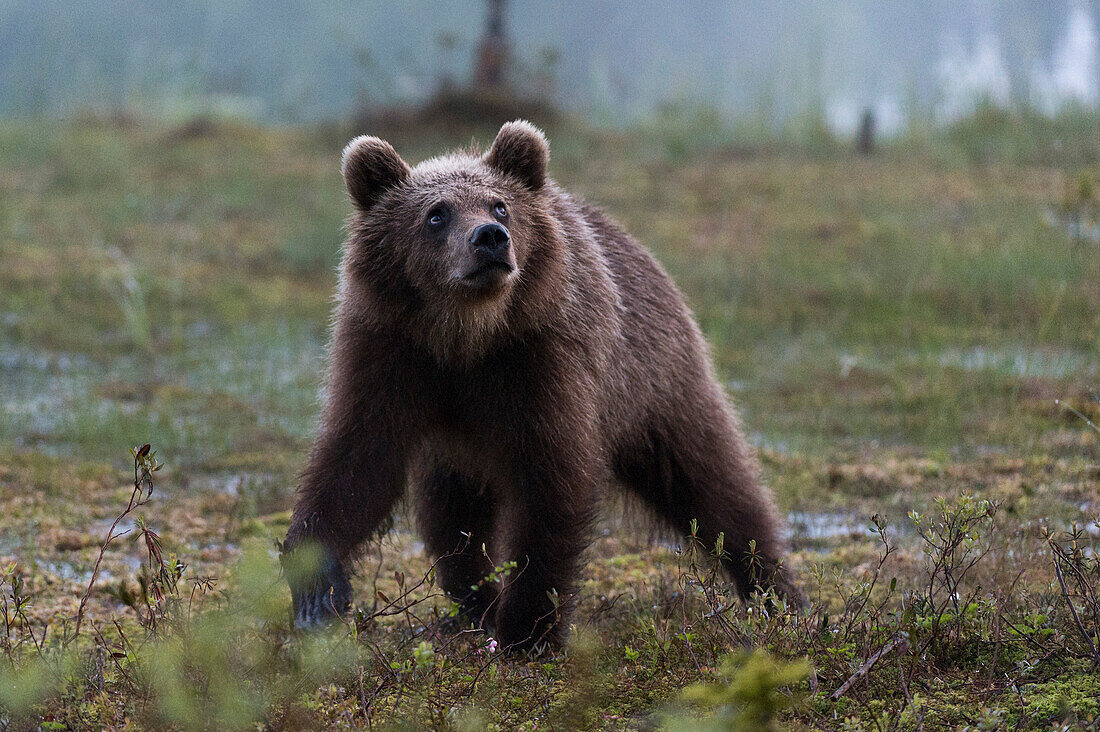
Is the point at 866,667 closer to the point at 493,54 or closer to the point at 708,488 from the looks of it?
the point at 708,488

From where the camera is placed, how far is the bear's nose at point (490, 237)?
3855 mm

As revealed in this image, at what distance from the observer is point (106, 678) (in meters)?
3.66

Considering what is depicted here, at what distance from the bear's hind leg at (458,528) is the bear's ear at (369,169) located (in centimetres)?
115

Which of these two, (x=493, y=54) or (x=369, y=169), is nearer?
(x=369, y=169)

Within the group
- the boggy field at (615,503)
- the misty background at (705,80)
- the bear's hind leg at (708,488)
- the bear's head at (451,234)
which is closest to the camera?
the boggy field at (615,503)

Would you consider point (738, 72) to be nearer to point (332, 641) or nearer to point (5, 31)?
point (332, 641)

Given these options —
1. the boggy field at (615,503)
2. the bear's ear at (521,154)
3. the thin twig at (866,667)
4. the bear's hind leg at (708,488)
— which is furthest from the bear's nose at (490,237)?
the thin twig at (866,667)

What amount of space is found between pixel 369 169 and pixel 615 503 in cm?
186

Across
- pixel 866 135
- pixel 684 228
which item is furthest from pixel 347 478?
pixel 866 135

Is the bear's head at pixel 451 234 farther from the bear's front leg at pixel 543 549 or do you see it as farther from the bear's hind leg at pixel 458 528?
the bear's hind leg at pixel 458 528

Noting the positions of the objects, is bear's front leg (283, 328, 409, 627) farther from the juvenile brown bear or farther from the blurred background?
the blurred background

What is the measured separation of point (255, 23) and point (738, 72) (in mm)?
36856

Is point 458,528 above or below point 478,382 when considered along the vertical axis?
below

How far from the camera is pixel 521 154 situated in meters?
4.57
